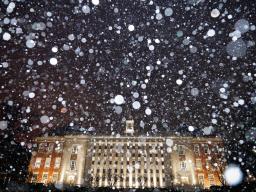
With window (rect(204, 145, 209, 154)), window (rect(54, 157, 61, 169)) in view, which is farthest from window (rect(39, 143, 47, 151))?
window (rect(204, 145, 209, 154))

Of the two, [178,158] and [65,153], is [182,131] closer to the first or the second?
[178,158]

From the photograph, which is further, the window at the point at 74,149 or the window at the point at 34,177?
the window at the point at 74,149

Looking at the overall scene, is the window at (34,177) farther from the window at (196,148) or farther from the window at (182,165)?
the window at (196,148)

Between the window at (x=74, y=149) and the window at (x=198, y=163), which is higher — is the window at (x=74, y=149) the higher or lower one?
the higher one

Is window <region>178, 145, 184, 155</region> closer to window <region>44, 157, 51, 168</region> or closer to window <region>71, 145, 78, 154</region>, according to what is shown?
window <region>71, 145, 78, 154</region>

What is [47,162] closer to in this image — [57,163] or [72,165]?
[57,163]

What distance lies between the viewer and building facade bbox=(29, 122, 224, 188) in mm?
51219

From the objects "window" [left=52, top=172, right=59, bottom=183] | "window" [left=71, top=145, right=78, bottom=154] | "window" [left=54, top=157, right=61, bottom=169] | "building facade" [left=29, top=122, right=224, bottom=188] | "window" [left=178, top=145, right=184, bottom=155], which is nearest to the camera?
"window" [left=52, top=172, right=59, bottom=183]

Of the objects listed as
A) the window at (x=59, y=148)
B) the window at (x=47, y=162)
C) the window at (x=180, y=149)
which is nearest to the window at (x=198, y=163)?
the window at (x=180, y=149)

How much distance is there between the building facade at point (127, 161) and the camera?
51219 millimetres

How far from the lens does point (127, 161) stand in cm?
5756

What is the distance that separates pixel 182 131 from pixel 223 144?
28.5 feet

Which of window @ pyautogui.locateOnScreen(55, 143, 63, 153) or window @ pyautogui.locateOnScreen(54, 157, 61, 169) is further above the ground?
window @ pyautogui.locateOnScreen(55, 143, 63, 153)

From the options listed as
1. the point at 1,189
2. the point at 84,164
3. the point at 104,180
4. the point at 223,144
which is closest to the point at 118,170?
the point at 104,180
